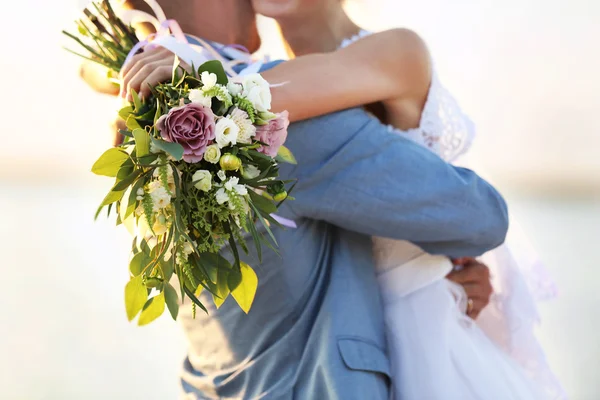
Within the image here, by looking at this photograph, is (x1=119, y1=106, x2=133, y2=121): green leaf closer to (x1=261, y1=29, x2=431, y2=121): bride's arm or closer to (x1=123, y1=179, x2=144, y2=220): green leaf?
(x1=123, y1=179, x2=144, y2=220): green leaf

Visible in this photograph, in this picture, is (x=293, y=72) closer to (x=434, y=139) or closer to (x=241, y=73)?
(x=241, y=73)

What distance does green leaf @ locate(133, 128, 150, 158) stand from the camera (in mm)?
909

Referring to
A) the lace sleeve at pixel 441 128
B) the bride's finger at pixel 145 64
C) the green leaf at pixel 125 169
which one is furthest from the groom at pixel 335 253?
the green leaf at pixel 125 169

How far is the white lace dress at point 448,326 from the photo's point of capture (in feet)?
4.09

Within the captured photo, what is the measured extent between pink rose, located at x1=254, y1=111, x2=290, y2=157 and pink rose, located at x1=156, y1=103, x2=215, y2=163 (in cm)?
8

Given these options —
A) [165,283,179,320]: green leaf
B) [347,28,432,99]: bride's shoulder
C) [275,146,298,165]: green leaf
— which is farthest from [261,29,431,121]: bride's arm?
[165,283,179,320]: green leaf

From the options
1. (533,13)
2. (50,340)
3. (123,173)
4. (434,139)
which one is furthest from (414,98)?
(533,13)

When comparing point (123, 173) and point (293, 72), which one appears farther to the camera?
point (293, 72)

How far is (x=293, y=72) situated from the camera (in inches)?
47.3

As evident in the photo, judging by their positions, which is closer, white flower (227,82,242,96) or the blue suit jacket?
white flower (227,82,242,96)

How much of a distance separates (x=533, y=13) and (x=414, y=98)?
10.4ft

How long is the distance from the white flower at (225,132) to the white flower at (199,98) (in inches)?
1.0

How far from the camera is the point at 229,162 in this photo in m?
0.94

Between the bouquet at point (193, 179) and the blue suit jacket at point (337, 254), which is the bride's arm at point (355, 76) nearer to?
the blue suit jacket at point (337, 254)
